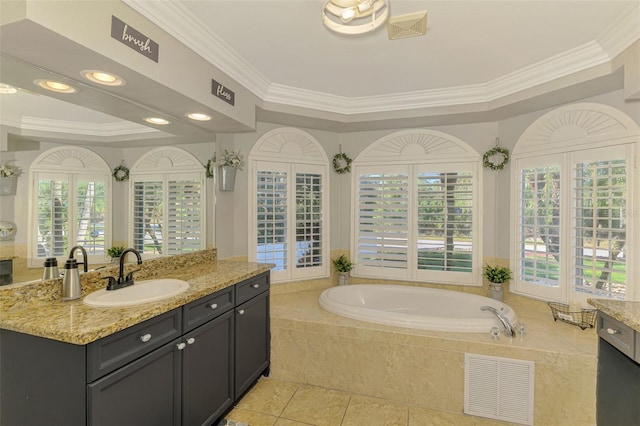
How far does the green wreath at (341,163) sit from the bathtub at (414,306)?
4.61 ft

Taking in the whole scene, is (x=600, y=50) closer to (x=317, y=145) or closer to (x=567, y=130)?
(x=567, y=130)

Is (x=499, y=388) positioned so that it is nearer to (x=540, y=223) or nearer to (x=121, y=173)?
(x=540, y=223)

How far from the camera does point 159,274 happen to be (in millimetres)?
2439

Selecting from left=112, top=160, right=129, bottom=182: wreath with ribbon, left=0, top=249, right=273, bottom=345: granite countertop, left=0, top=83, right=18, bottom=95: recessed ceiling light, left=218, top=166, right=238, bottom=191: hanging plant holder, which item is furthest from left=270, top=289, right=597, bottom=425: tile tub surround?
left=0, top=83, right=18, bottom=95: recessed ceiling light

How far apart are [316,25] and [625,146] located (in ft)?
8.46

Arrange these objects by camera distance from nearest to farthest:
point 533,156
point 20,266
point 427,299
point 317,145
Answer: point 20,266, point 533,156, point 427,299, point 317,145

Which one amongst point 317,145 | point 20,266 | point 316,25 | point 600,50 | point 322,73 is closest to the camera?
point 20,266

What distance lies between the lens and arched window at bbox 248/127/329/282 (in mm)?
3453

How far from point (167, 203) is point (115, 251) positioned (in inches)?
21.8

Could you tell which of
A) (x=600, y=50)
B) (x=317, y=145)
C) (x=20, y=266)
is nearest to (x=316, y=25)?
(x=317, y=145)

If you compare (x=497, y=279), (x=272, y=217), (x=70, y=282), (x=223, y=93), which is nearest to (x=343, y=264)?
(x=272, y=217)

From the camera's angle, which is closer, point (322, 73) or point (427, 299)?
point (322, 73)

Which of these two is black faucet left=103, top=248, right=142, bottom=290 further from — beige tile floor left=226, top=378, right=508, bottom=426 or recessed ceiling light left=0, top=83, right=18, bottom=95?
beige tile floor left=226, top=378, right=508, bottom=426

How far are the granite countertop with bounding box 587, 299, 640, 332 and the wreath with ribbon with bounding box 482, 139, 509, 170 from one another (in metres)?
1.82
